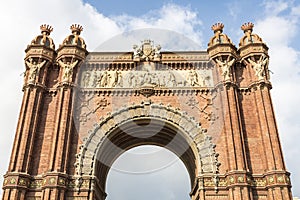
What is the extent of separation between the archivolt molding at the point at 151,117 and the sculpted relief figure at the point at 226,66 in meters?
3.52

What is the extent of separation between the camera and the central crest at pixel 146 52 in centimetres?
2314

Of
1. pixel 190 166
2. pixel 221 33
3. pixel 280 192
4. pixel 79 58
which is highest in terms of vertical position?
pixel 221 33

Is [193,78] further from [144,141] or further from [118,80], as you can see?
[144,141]

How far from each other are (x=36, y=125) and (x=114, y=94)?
16.8 ft

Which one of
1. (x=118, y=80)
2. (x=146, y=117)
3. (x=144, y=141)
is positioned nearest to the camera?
(x=146, y=117)

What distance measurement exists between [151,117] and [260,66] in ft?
25.4

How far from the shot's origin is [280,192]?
17875mm

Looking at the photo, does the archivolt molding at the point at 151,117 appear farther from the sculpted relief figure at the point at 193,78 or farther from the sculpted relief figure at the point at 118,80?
the sculpted relief figure at the point at 193,78

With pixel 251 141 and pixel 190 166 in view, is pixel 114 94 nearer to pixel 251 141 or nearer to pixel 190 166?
pixel 190 166

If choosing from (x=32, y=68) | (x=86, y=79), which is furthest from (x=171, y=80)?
(x=32, y=68)

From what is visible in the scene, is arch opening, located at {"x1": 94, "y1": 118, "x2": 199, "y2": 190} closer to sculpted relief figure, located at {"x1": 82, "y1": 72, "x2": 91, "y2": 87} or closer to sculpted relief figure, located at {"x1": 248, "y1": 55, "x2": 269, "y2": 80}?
sculpted relief figure, located at {"x1": 82, "y1": 72, "x2": 91, "y2": 87}

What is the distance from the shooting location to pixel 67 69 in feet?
72.0

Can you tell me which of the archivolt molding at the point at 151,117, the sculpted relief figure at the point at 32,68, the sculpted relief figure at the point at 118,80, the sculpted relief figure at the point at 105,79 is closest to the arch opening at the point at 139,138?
the archivolt molding at the point at 151,117

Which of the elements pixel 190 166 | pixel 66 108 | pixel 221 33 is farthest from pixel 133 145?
pixel 221 33
